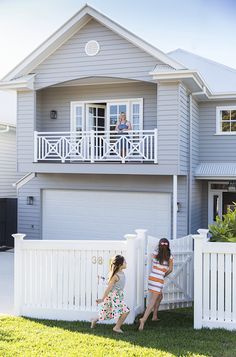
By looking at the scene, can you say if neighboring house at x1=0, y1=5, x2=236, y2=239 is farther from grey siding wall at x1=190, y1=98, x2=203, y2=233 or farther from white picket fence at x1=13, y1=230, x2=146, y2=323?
white picket fence at x1=13, y1=230, x2=146, y2=323

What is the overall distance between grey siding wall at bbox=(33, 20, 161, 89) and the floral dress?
7.72 metres

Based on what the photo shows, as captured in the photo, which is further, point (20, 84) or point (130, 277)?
point (20, 84)

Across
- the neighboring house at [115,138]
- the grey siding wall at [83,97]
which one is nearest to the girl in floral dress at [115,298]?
the neighboring house at [115,138]

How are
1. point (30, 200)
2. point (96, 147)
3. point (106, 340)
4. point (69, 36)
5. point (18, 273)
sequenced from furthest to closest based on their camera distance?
point (30, 200), point (69, 36), point (96, 147), point (18, 273), point (106, 340)

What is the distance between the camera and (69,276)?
796 centimetres

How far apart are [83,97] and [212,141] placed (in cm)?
474

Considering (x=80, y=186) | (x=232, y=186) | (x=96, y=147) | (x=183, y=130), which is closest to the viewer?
(x=183, y=130)

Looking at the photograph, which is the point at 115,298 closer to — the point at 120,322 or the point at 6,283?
the point at 120,322

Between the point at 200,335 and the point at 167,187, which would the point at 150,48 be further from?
the point at 200,335

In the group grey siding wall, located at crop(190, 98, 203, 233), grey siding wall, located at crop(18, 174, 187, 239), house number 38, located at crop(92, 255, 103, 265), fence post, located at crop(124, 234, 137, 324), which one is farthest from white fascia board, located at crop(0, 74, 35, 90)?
fence post, located at crop(124, 234, 137, 324)

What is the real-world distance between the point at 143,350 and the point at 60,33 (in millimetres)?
10637

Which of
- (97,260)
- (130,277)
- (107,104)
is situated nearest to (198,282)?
(130,277)

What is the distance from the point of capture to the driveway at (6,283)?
888 centimetres

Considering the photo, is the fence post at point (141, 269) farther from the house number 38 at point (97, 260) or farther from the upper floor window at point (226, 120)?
the upper floor window at point (226, 120)
